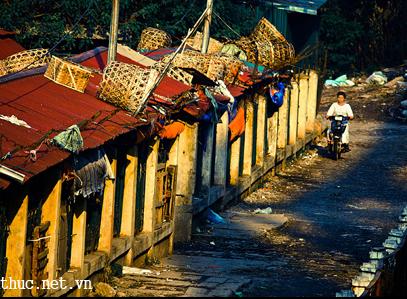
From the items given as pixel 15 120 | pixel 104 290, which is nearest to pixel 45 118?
pixel 15 120

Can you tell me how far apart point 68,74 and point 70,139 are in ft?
10.6

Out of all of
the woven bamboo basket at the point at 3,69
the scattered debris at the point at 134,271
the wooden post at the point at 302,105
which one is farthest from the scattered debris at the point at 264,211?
the wooden post at the point at 302,105

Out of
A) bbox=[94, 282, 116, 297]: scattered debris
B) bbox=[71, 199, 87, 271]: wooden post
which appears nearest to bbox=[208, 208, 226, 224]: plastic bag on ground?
bbox=[94, 282, 116, 297]: scattered debris

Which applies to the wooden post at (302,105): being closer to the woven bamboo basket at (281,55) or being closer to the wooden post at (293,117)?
the wooden post at (293,117)

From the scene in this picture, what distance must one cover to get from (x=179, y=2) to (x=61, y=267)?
14815 millimetres

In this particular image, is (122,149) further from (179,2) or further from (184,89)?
(179,2)

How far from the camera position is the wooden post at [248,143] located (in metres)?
22.3

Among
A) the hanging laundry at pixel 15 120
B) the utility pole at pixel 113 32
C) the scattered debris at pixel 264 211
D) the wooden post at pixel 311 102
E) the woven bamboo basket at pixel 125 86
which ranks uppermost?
the wooden post at pixel 311 102

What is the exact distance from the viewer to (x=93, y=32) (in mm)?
24812

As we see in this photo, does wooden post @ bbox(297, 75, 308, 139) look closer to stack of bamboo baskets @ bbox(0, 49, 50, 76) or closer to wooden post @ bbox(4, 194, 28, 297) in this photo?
stack of bamboo baskets @ bbox(0, 49, 50, 76)

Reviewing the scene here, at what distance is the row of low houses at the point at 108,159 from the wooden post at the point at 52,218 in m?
0.01

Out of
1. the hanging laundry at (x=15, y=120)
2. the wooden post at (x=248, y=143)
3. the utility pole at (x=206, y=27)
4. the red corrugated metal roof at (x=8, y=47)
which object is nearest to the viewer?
the hanging laundry at (x=15, y=120)

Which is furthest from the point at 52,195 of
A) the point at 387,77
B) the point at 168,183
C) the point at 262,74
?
the point at 387,77

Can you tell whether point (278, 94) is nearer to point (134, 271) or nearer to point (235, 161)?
point (235, 161)
